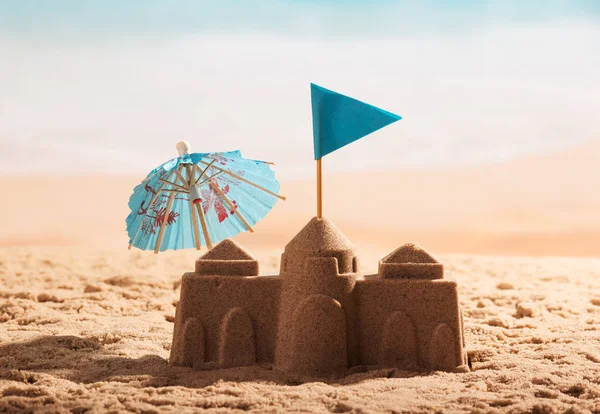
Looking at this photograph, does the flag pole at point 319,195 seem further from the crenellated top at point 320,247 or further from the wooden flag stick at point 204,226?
the wooden flag stick at point 204,226

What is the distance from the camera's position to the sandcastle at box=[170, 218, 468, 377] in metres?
5.48

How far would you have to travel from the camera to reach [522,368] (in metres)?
5.58

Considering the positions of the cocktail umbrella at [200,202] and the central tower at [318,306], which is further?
the cocktail umbrella at [200,202]

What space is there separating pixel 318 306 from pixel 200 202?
1351 mm

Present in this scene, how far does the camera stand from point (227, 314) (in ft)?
18.7

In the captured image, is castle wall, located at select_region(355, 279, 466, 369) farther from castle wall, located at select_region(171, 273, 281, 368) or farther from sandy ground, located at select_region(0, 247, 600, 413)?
castle wall, located at select_region(171, 273, 281, 368)

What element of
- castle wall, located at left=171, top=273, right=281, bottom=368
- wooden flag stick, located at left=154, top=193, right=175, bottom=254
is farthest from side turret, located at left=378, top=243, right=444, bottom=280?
wooden flag stick, located at left=154, top=193, right=175, bottom=254

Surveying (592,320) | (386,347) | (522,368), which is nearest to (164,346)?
(386,347)

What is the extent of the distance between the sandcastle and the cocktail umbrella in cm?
56

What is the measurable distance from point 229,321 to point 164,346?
4.23ft

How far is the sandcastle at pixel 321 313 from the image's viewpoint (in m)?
5.48

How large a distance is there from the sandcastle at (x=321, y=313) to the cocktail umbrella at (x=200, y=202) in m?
0.56

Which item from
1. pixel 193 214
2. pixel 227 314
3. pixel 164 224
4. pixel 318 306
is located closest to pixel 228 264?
pixel 227 314

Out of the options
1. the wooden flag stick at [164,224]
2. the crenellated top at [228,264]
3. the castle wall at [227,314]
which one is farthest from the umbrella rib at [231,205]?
the castle wall at [227,314]
